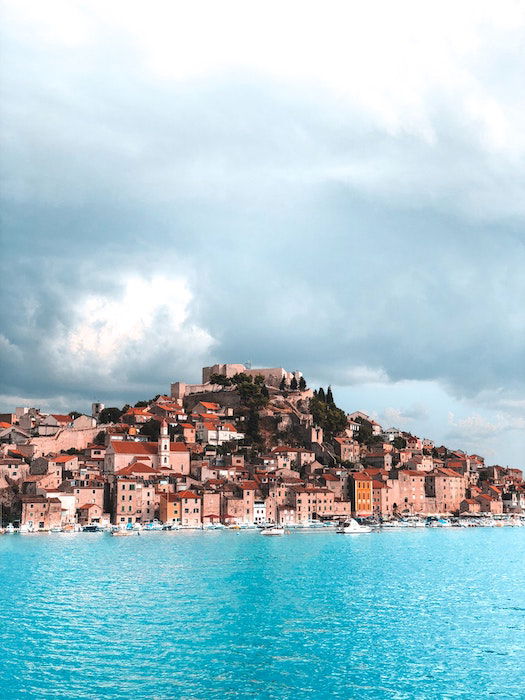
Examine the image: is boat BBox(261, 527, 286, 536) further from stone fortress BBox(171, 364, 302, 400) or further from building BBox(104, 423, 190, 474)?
stone fortress BBox(171, 364, 302, 400)

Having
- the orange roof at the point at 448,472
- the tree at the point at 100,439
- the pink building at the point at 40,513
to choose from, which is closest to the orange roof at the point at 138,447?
the tree at the point at 100,439

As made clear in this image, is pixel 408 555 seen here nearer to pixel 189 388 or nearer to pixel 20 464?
pixel 20 464

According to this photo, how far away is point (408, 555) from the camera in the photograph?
2402 inches

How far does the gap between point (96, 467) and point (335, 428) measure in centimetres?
4219

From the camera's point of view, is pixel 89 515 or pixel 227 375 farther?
pixel 227 375

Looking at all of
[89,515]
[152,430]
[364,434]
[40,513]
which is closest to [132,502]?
[89,515]

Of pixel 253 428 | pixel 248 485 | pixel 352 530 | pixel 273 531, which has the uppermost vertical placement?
pixel 253 428

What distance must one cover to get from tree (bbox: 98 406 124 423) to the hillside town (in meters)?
0.24

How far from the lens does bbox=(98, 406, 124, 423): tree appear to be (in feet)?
383

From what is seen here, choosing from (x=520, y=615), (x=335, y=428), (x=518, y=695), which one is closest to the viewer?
(x=518, y=695)

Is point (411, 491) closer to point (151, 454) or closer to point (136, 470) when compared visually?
point (151, 454)

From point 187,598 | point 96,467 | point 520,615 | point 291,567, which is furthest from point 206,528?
point 520,615

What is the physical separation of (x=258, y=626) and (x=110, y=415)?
9041 centimetres

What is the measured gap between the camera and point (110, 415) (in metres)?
118
